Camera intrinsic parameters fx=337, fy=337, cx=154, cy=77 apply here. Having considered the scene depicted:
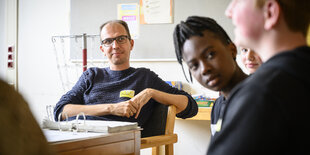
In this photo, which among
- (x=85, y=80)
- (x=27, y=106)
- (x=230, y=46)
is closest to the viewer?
(x=27, y=106)

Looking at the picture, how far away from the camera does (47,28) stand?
3.29 metres

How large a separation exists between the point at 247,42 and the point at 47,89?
295 cm

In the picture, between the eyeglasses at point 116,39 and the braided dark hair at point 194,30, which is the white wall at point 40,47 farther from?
the braided dark hair at point 194,30

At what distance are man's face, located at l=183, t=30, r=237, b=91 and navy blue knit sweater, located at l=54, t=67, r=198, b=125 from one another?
94 cm

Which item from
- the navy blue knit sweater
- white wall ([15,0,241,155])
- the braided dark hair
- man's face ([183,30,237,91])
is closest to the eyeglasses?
the navy blue knit sweater

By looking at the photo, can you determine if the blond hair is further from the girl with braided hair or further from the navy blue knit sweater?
the navy blue knit sweater

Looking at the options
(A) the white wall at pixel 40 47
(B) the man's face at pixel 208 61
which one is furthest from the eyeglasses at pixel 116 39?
(A) the white wall at pixel 40 47

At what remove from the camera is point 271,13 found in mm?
553

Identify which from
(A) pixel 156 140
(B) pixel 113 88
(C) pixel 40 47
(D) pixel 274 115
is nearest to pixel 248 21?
(D) pixel 274 115

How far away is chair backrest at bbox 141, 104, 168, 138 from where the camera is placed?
5.74 ft

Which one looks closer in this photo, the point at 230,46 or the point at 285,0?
the point at 285,0

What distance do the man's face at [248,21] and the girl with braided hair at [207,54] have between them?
0.24 meters

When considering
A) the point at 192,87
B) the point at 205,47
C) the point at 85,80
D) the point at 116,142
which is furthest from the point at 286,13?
the point at 192,87

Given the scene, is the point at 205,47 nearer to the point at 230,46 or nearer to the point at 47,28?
the point at 230,46
